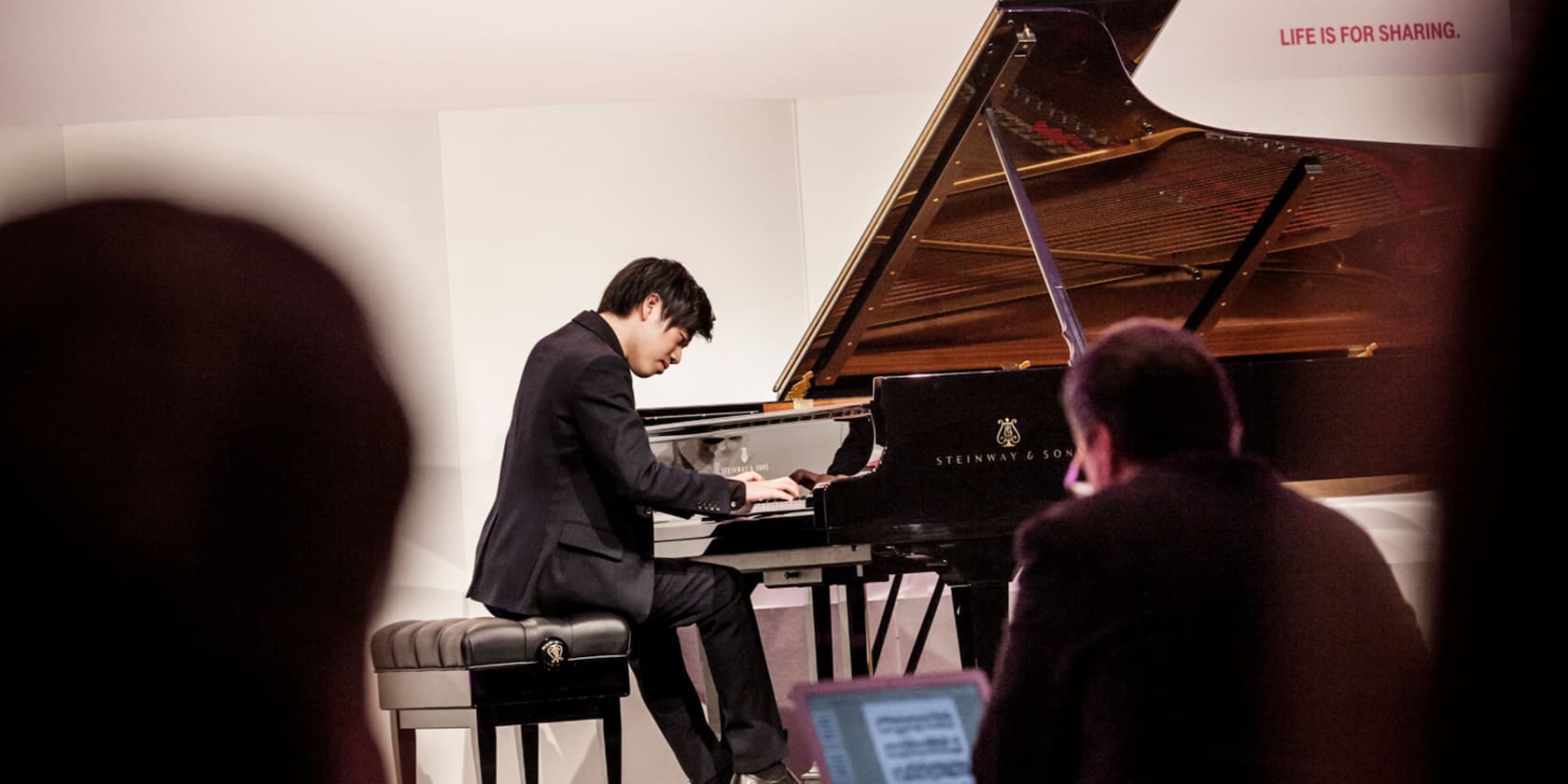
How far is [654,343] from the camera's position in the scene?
10.8 feet

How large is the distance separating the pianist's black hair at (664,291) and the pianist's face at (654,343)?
0.06 ft

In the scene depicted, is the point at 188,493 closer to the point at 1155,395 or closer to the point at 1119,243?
the point at 1155,395

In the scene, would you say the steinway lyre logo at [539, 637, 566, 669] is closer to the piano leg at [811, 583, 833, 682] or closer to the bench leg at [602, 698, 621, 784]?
the bench leg at [602, 698, 621, 784]

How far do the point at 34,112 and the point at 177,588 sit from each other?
391 cm

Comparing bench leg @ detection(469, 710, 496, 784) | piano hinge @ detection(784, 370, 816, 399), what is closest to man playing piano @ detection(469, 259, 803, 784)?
bench leg @ detection(469, 710, 496, 784)

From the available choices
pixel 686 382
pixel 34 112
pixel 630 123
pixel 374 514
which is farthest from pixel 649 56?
pixel 374 514

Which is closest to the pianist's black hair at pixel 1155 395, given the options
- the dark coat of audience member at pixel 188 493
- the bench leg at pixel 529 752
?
the dark coat of audience member at pixel 188 493

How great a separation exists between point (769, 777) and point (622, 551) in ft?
1.95

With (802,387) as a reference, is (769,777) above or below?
below

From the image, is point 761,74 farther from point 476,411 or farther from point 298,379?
point 298,379

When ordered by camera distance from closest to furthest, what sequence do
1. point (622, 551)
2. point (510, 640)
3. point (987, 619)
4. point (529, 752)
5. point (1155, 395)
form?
point (1155, 395) < point (987, 619) < point (510, 640) < point (622, 551) < point (529, 752)

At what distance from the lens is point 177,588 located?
1.11 feet

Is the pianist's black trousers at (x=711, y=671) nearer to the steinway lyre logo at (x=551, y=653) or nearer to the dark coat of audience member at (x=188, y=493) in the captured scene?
the steinway lyre logo at (x=551, y=653)

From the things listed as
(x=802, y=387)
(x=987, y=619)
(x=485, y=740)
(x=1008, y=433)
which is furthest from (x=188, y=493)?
(x=802, y=387)
